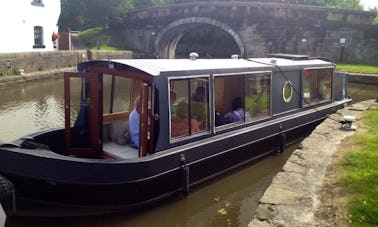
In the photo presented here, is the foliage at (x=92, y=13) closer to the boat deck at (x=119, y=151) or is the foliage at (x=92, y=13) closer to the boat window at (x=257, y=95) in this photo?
the boat window at (x=257, y=95)

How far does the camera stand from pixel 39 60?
61.8ft

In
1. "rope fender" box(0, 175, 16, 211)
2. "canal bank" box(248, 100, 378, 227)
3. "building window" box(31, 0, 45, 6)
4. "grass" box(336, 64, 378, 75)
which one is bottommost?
"rope fender" box(0, 175, 16, 211)

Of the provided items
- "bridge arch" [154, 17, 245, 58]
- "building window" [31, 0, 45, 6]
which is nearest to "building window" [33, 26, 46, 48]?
"building window" [31, 0, 45, 6]

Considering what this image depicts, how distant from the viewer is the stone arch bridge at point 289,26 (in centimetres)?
2402

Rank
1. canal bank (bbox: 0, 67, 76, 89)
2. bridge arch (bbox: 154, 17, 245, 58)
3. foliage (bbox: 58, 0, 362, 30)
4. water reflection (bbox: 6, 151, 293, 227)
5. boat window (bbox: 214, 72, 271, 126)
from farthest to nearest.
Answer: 1. foliage (bbox: 58, 0, 362, 30)
2. bridge arch (bbox: 154, 17, 245, 58)
3. canal bank (bbox: 0, 67, 76, 89)
4. boat window (bbox: 214, 72, 271, 126)
5. water reflection (bbox: 6, 151, 293, 227)

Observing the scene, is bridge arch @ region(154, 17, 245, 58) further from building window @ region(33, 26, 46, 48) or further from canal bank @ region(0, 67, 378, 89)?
building window @ region(33, 26, 46, 48)

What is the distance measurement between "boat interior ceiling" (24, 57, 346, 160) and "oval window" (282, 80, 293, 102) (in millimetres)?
742

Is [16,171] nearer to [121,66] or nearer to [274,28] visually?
[121,66]

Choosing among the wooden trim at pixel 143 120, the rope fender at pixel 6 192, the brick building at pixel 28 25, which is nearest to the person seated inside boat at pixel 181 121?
the wooden trim at pixel 143 120

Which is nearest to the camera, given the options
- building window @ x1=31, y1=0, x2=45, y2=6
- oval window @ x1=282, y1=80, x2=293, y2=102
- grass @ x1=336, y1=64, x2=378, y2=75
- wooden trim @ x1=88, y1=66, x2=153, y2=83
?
wooden trim @ x1=88, y1=66, x2=153, y2=83

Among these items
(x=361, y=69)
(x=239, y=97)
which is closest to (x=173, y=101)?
(x=239, y=97)

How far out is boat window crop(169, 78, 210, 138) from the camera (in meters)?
5.84

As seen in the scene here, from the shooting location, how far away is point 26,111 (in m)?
12.1

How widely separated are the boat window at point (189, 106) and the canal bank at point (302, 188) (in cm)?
147
